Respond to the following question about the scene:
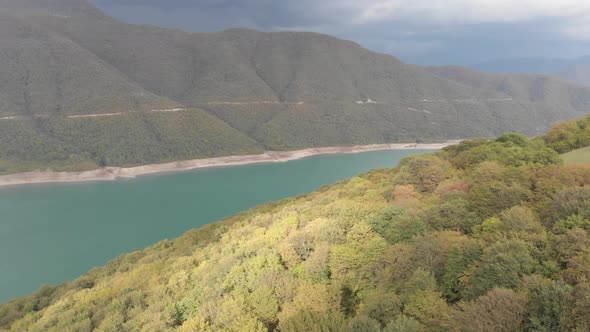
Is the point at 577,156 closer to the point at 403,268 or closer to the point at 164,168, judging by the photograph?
the point at 403,268

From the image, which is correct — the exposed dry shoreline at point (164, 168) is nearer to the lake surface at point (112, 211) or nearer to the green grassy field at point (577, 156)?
the lake surface at point (112, 211)

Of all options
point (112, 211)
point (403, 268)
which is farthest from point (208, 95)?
point (403, 268)

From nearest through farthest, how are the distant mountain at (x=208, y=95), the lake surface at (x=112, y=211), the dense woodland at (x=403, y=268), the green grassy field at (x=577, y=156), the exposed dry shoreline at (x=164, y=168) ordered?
the dense woodland at (x=403, y=268) < the green grassy field at (x=577, y=156) < the lake surface at (x=112, y=211) < the exposed dry shoreline at (x=164, y=168) < the distant mountain at (x=208, y=95)

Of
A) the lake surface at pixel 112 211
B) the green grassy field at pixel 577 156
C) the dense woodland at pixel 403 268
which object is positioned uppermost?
the green grassy field at pixel 577 156

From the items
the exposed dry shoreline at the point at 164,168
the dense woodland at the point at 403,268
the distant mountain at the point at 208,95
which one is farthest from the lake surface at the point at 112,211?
the dense woodland at the point at 403,268

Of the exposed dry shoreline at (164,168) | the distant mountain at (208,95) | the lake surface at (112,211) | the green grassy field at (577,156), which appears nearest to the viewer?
the green grassy field at (577,156)

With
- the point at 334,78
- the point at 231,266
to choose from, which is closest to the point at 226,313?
the point at 231,266

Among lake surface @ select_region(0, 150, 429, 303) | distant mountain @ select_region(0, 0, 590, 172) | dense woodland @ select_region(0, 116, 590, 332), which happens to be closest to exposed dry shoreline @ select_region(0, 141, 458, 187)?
distant mountain @ select_region(0, 0, 590, 172)

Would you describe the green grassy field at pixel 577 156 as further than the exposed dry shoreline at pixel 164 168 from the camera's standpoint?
No
